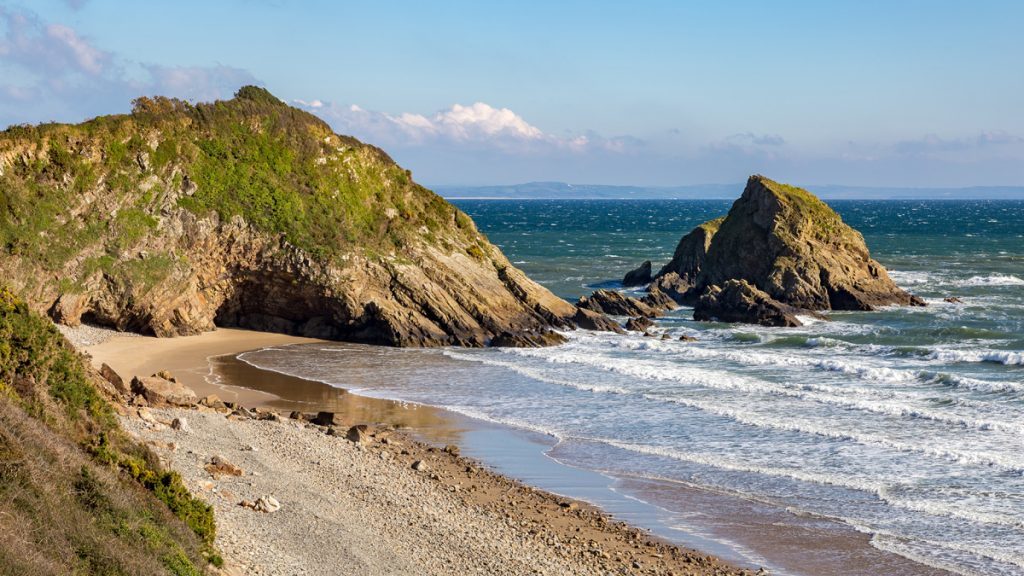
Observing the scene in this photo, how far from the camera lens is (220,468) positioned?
1964cm

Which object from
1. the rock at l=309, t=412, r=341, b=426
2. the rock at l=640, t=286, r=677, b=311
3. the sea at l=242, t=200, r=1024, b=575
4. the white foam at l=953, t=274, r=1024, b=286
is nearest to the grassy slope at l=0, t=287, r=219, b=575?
the rock at l=309, t=412, r=341, b=426

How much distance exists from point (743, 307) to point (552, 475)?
28.8 m

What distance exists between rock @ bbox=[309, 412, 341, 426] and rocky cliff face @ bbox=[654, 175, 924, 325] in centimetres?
2778

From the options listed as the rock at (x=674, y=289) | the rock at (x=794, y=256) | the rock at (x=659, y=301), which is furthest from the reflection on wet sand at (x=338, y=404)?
the rock at (x=794, y=256)

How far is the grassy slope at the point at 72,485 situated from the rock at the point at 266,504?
2.10 meters

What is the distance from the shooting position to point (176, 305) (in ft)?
135

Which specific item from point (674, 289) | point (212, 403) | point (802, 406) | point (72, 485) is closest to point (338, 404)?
point (212, 403)

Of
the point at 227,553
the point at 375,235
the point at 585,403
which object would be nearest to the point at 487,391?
the point at 585,403

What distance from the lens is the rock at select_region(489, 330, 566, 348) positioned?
1666 inches

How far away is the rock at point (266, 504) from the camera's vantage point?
17750 mm

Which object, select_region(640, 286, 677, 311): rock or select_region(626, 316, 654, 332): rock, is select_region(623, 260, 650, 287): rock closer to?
select_region(640, 286, 677, 311): rock

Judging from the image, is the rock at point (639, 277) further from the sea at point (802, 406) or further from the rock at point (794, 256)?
the sea at point (802, 406)

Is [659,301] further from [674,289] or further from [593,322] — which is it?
[593,322]

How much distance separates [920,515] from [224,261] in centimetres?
3010
